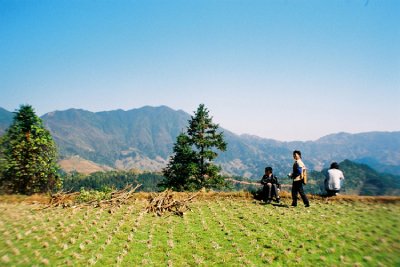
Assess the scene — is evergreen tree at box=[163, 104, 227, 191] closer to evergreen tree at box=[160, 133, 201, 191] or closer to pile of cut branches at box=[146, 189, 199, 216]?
evergreen tree at box=[160, 133, 201, 191]

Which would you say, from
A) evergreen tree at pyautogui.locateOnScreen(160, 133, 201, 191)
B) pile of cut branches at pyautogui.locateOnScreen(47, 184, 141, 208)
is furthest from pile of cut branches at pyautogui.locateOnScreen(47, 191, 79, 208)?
evergreen tree at pyautogui.locateOnScreen(160, 133, 201, 191)

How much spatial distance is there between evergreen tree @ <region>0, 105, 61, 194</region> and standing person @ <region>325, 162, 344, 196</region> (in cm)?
2948

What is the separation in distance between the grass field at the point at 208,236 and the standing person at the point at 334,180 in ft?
5.44

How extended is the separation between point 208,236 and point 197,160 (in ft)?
92.8

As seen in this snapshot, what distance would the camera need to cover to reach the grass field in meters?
8.10

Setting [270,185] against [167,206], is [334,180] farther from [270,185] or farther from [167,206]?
[167,206]

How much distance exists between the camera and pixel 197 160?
38.7 meters

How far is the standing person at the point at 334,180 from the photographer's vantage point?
16.5m

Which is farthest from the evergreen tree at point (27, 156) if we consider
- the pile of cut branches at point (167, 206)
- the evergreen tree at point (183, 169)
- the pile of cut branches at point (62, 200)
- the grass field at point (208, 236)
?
the pile of cut branches at point (167, 206)

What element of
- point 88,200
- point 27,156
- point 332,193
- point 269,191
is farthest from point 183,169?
point 332,193

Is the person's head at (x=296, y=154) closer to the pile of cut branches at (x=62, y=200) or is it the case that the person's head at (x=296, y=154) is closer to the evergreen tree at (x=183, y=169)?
the pile of cut branches at (x=62, y=200)

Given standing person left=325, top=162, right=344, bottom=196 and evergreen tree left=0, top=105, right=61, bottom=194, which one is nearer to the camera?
standing person left=325, top=162, right=344, bottom=196

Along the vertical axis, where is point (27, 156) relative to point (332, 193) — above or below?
above

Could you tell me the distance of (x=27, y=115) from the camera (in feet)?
109
